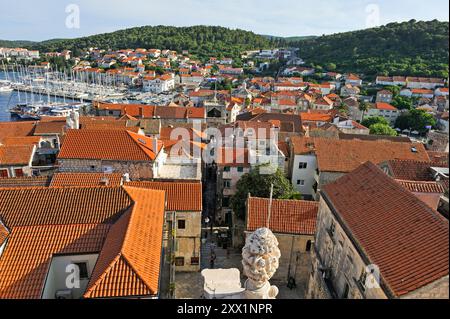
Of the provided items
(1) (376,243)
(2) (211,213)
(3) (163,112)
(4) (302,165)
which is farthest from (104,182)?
(3) (163,112)

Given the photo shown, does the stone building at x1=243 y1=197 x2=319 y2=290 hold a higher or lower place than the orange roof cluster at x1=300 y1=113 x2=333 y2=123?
lower

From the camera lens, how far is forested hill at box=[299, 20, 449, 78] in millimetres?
108250

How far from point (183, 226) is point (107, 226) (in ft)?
21.5

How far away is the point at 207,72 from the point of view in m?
167

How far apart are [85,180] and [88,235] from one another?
804 cm

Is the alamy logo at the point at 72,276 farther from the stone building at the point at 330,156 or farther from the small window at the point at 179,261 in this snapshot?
the stone building at the point at 330,156

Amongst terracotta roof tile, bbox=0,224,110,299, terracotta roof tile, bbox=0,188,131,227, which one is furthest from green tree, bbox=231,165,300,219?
terracotta roof tile, bbox=0,224,110,299

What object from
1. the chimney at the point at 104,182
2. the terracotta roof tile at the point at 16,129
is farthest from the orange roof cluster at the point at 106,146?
the terracotta roof tile at the point at 16,129

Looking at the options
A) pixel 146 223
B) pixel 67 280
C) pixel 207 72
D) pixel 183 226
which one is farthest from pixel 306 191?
pixel 207 72

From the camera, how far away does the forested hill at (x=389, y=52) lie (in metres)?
108

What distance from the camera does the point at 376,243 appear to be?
458 inches

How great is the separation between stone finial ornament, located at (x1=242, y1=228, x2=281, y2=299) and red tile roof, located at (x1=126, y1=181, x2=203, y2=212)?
1611 centimetres

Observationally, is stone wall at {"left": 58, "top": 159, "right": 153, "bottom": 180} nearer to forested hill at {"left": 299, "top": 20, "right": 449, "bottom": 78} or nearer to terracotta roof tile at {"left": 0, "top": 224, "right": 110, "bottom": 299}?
terracotta roof tile at {"left": 0, "top": 224, "right": 110, "bottom": 299}
